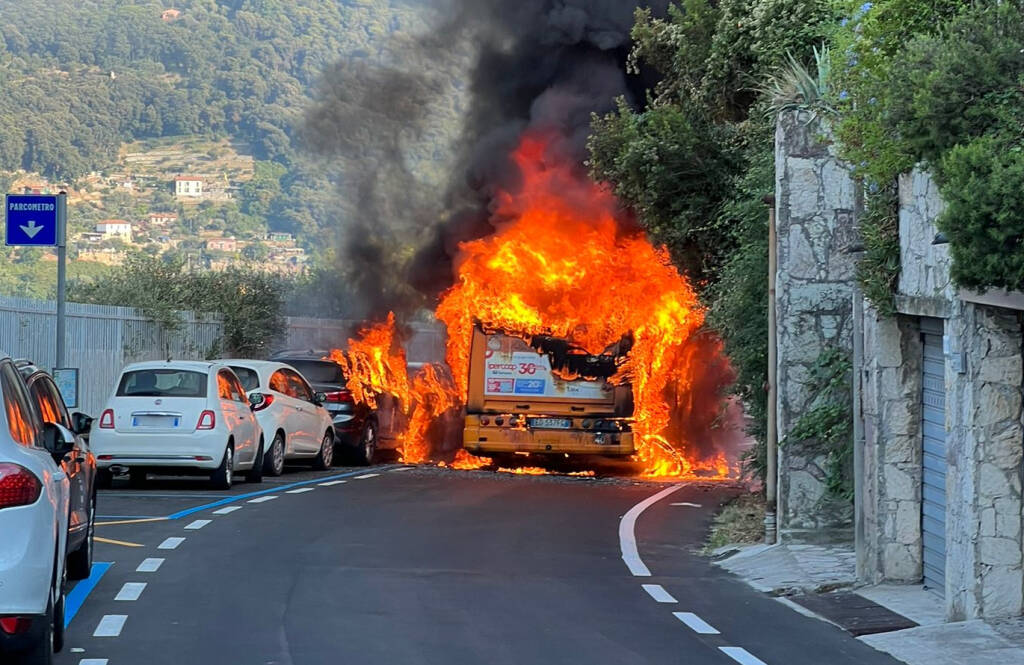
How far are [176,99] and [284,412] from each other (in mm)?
95371

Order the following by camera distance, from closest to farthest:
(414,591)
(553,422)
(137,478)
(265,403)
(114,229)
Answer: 1. (414,591)
2. (137,478)
3. (265,403)
4. (553,422)
5. (114,229)

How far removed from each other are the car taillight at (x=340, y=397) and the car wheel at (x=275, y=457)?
3.12 meters

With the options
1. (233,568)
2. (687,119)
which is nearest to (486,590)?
(233,568)

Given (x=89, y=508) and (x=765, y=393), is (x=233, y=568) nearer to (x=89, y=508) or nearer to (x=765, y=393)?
(x=89, y=508)

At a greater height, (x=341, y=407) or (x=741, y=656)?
(x=341, y=407)

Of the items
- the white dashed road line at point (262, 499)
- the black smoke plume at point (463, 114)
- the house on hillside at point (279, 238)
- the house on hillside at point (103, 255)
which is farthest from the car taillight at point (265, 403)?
the house on hillside at point (279, 238)

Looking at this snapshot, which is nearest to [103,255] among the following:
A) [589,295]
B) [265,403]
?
[589,295]

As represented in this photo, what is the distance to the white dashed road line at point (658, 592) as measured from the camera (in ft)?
38.9

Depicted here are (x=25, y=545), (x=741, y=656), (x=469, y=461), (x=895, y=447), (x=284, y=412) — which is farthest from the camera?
(x=469, y=461)

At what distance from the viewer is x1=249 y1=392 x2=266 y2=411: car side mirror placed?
22203 millimetres

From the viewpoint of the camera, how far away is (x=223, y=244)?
98.9 metres

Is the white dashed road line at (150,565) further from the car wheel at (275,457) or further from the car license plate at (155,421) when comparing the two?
the car wheel at (275,457)

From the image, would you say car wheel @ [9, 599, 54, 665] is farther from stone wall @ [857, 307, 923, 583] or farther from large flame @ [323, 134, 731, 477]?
large flame @ [323, 134, 731, 477]

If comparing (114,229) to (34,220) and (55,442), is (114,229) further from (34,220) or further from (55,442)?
(55,442)
